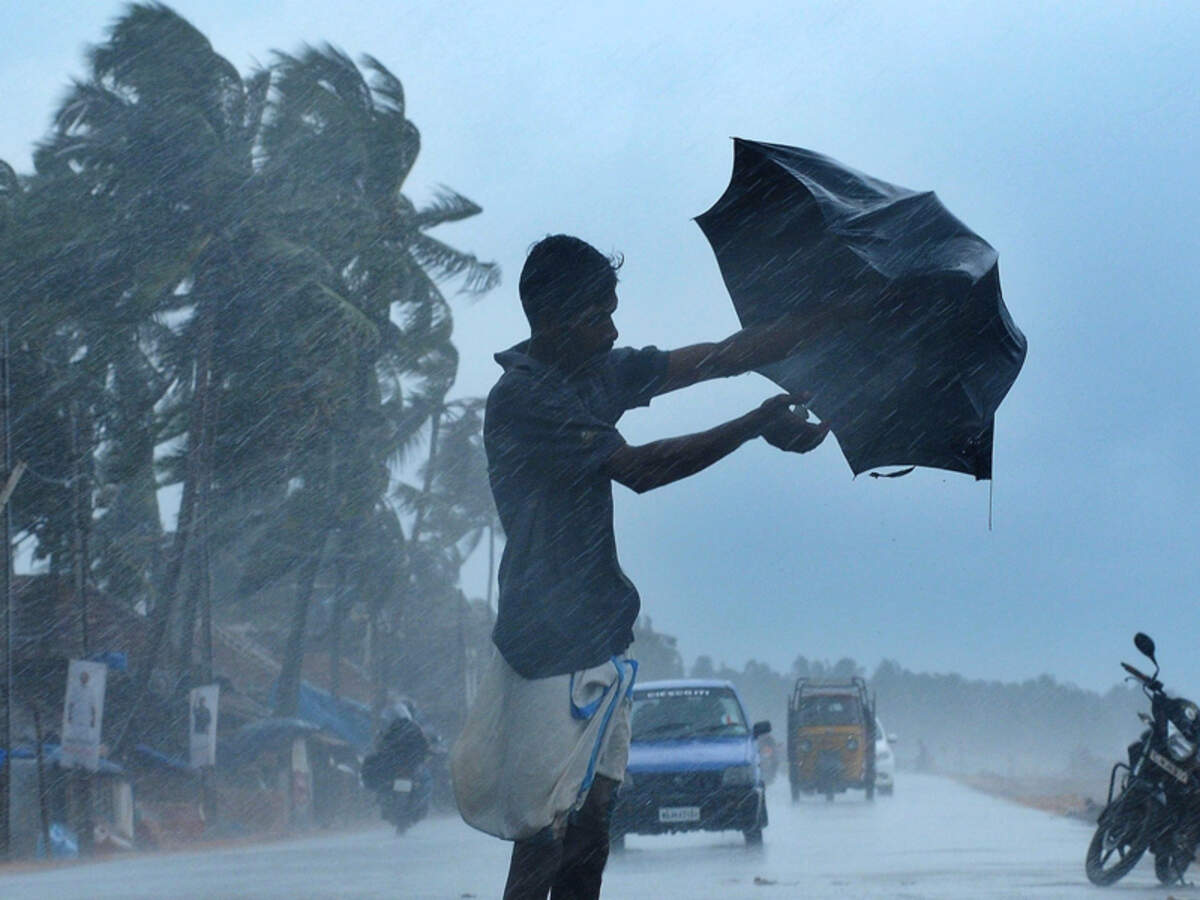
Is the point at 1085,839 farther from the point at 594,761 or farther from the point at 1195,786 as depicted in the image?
the point at 594,761

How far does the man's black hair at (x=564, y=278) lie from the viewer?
3562mm

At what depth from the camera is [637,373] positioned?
12.2 feet

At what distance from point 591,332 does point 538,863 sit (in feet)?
3.36

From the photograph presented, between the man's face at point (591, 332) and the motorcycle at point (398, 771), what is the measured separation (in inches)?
840

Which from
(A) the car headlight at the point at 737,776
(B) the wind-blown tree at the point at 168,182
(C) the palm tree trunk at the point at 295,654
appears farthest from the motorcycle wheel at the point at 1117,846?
(C) the palm tree trunk at the point at 295,654

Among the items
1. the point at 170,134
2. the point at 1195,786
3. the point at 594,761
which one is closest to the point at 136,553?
the point at 170,134

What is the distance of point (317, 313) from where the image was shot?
105 ft

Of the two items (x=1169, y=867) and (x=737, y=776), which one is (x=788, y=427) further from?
(x=737, y=776)

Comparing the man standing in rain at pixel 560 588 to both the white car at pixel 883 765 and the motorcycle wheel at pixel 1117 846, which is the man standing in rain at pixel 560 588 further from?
the white car at pixel 883 765

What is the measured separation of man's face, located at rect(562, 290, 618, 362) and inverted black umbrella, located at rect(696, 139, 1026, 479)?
1.16 ft

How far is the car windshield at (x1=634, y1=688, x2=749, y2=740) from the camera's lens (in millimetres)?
18281

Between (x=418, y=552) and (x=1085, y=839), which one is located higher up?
(x=418, y=552)

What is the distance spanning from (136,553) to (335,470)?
9170 mm

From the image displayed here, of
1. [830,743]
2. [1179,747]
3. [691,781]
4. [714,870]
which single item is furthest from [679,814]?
[830,743]
